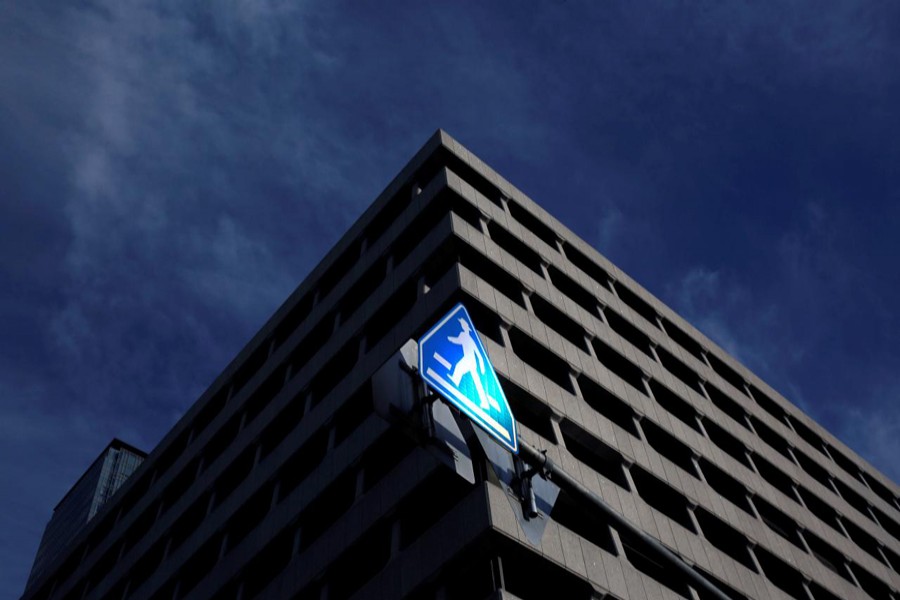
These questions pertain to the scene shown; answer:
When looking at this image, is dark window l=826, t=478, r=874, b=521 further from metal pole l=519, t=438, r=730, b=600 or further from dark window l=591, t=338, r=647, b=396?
metal pole l=519, t=438, r=730, b=600

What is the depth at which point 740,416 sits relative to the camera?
38812mm

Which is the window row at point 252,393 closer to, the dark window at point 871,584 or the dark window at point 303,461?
the dark window at point 303,461

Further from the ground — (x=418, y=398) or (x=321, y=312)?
(x=321, y=312)

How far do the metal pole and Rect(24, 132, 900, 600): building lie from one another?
1185 centimetres

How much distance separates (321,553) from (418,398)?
64.7 feet

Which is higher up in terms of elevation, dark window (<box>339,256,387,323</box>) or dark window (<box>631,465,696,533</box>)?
dark window (<box>339,256,387,323</box>)

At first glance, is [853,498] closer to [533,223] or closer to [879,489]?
[879,489]

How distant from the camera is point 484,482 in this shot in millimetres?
17469

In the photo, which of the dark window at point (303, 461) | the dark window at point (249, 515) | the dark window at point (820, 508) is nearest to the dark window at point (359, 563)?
the dark window at point (303, 461)

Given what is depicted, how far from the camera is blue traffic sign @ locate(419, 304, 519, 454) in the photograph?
5285 millimetres

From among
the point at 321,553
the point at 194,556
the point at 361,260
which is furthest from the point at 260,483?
the point at 361,260

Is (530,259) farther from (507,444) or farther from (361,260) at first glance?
(507,444)

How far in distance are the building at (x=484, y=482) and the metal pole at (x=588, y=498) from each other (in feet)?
38.9

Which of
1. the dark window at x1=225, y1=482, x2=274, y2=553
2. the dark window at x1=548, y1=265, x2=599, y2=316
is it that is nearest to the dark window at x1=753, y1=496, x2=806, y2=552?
the dark window at x1=548, y1=265, x2=599, y2=316
